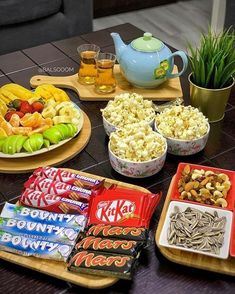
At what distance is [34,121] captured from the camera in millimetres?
1195

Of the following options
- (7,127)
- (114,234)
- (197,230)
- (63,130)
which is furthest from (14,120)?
(197,230)

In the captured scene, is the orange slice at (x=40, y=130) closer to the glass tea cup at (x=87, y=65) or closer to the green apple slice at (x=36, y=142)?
the green apple slice at (x=36, y=142)

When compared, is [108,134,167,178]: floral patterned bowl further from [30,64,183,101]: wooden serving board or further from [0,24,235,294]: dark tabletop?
[30,64,183,101]: wooden serving board

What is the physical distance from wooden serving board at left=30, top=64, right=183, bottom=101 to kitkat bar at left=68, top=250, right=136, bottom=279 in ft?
2.18

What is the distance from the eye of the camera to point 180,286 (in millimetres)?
845

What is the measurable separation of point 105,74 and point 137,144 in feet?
1.35

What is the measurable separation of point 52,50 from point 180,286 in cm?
111

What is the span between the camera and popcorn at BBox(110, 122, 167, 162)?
1.07m

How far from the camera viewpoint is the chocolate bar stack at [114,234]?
33.0 inches

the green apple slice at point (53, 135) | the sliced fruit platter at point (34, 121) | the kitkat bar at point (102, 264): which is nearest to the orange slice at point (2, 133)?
the sliced fruit platter at point (34, 121)

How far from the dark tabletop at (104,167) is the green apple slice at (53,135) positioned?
2.6 inches

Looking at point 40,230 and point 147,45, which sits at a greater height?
point 147,45

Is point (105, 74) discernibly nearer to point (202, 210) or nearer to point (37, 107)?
point (37, 107)

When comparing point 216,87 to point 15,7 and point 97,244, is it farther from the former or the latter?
point 15,7
